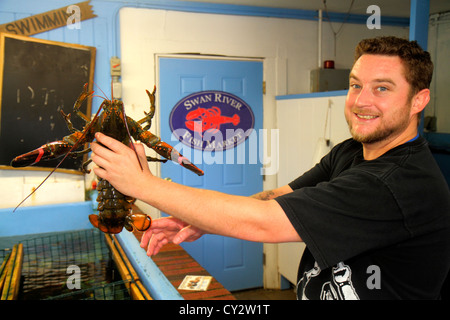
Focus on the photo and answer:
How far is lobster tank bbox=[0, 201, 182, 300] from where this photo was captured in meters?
1.90

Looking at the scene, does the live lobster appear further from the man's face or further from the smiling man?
the man's face

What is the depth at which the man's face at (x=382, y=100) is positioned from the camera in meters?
1.30

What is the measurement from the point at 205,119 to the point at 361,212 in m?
2.99

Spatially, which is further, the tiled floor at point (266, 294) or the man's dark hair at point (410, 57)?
the tiled floor at point (266, 294)

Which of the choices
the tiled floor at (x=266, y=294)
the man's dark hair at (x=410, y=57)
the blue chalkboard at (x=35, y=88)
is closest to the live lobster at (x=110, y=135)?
the man's dark hair at (x=410, y=57)

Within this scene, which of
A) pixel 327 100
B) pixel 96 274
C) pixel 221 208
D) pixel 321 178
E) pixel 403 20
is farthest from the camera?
Answer: pixel 403 20

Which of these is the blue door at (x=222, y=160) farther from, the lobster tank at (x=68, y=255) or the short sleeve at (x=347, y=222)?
the short sleeve at (x=347, y=222)

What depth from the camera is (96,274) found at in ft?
8.06

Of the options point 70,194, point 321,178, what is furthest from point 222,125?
point 321,178

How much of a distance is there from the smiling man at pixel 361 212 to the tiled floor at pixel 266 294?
3151 millimetres

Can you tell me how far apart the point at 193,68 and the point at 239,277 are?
2.31 metres

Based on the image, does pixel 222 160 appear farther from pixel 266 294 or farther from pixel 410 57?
pixel 410 57

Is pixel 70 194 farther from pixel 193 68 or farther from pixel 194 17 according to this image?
pixel 194 17

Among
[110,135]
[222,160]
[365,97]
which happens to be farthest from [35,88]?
[365,97]
